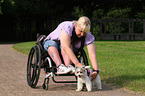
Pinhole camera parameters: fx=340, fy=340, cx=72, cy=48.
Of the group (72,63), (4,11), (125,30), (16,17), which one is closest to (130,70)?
(72,63)

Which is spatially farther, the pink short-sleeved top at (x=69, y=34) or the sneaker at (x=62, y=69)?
the pink short-sleeved top at (x=69, y=34)

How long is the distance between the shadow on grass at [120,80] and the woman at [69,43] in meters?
0.88

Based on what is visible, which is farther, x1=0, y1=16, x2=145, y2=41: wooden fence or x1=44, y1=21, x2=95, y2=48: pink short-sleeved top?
x1=0, y1=16, x2=145, y2=41: wooden fence

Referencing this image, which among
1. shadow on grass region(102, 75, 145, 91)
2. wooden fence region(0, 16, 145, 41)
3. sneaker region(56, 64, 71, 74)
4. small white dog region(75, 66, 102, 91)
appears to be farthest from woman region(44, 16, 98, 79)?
wooden fence region(0, 16, 145, 41)

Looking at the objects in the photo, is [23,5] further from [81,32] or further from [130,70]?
[81,32]

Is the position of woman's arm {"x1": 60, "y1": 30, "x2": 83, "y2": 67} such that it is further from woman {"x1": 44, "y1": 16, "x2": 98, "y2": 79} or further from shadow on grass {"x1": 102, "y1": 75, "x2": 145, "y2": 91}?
shadow on grass {"x1": 102, "y1": 75, "x2": 145, "y2": 91}

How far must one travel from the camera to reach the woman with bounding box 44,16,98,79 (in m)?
5.62

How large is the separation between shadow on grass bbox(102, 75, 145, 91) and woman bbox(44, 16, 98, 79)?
0.88m

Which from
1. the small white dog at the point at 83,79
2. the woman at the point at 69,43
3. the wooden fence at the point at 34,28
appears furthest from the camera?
the wooden fence at the point at 34,28

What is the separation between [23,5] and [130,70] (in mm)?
21197

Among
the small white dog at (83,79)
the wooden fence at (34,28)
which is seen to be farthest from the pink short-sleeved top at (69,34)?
the wooden fence at (34,28)

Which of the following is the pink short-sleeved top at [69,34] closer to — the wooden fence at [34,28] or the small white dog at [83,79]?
the small white dog at [83,79]

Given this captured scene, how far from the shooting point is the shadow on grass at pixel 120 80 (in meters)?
6.46

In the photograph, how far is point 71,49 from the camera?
5.75 metres
